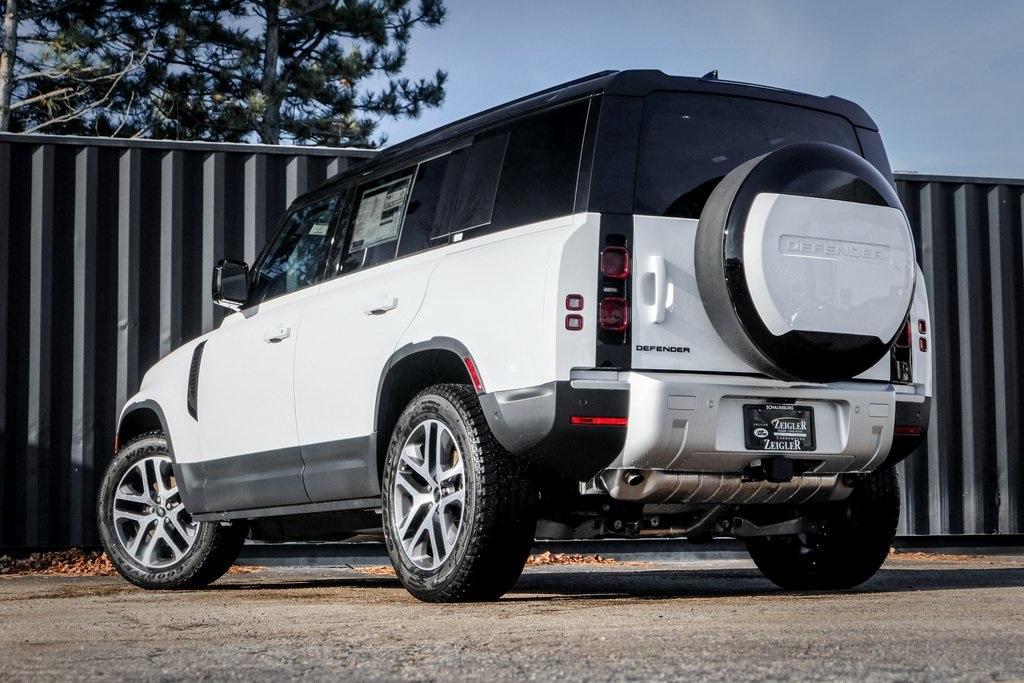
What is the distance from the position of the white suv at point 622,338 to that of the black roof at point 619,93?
0.01 m

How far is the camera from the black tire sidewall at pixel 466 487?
4.99m

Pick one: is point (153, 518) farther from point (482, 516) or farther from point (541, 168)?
point (541, 168)

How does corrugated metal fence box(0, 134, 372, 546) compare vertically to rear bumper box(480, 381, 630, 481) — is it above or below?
above

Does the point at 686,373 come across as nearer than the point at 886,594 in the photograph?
Yes

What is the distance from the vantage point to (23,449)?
9.12 m

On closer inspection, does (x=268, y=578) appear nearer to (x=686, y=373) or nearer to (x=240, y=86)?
(x=686, y=373)

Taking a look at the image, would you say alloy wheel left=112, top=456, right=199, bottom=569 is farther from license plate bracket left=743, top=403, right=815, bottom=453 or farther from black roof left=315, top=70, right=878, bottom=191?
license plate bracket left=743, top=403, right=815, bottom=453

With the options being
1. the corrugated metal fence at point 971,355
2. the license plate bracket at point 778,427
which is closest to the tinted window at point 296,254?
the license plate bracket at point 778,427

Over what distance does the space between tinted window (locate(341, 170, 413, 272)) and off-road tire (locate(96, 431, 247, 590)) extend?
1668mm

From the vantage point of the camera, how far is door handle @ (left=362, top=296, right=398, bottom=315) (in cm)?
558

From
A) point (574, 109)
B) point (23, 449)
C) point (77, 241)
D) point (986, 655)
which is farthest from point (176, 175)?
point (986, 655)

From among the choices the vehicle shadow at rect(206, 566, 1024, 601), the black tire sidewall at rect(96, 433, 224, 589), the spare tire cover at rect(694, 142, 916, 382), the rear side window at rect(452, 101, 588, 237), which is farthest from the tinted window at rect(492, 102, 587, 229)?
the black tire sidewall at rect(96, 433, 224, 589)

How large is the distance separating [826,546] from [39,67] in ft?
65.2

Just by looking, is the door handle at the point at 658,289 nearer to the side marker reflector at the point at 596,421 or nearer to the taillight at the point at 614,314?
the taillight at the point at 614,314
